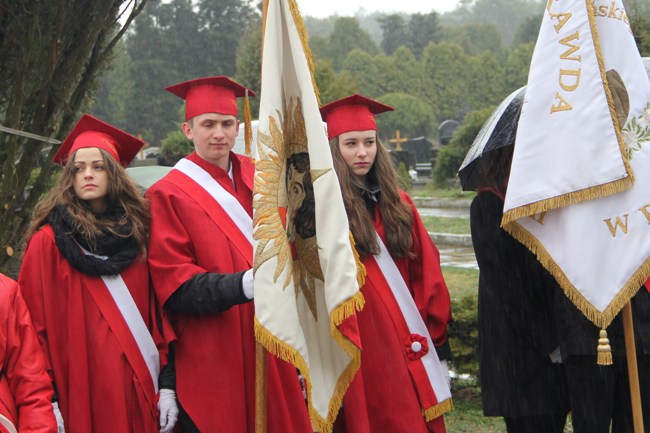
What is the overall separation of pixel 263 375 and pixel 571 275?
4.27 feet

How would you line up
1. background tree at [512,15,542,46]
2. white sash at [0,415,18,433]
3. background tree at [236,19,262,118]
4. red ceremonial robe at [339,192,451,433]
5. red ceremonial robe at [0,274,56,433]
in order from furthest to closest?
background tree at [512,15,542,46]
background tree at [236,19,262,118]
red ceremonial robe at [339,192,451,433]
red ceremonial robe at [0,274,56,433]
white sash at [0,415,18,433]

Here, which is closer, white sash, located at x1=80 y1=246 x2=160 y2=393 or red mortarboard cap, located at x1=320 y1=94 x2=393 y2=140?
white sash, located at x1=80 y1=246 x2=160 y2=393

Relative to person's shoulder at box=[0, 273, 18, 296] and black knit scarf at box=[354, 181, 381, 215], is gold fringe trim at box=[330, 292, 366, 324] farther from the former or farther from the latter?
person's shoulder at box=[0, 273, 18, 296]

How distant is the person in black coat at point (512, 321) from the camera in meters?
4.25

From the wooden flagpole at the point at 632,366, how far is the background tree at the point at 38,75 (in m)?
3.43

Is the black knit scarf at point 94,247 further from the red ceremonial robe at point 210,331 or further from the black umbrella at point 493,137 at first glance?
the black umbrella at point 493,137

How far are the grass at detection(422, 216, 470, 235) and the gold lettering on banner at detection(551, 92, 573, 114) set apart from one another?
13133 mm

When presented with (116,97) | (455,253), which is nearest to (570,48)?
(455,253)

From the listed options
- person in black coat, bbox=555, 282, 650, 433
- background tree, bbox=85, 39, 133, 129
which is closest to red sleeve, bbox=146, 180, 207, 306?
person in black coat, bbox=555, 282, 650, 433

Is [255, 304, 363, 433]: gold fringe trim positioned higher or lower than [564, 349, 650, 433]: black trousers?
higher

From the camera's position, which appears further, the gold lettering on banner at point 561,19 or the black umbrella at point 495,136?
the black umbrella at point 495,136

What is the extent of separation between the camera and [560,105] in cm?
384

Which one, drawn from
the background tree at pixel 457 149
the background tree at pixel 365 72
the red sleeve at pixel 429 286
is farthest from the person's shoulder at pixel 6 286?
the background tree at pixel 365 72

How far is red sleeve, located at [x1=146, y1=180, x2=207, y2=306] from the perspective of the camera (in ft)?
12.8
